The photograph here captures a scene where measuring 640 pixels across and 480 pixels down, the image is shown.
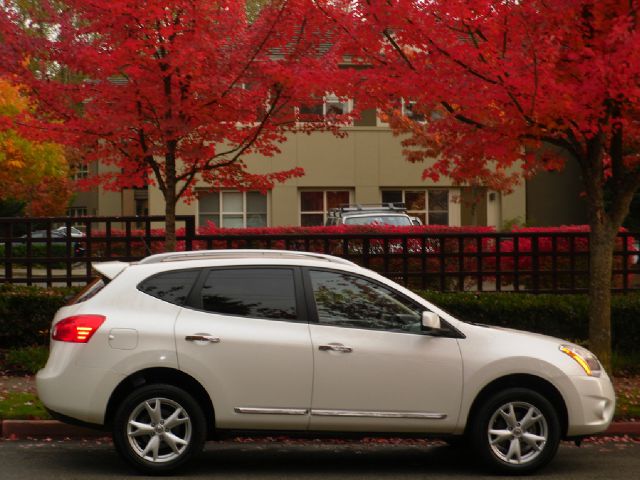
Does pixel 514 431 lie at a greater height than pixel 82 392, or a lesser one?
lesser

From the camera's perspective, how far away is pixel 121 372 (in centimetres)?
770

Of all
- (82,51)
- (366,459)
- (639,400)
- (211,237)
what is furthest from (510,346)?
(211,237)

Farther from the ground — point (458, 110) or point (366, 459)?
point (458, 110)

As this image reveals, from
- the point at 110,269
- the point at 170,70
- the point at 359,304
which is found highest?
the point at 170,70

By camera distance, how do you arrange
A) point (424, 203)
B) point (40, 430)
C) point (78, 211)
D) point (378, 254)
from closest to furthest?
point (40, 430) → point (378, 254) → point (424, 203) → point (78, 211)

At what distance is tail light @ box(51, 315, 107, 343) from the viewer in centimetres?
776

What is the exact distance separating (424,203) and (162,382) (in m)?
27.7

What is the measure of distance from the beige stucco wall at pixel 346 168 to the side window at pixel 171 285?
85.7 feet

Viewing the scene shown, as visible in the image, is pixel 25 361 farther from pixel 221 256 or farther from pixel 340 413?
pixel 340 413

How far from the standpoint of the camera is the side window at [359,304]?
807cm

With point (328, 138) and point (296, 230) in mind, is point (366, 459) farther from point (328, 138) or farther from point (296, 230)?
point (328, 138)

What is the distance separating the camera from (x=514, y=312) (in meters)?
13.9

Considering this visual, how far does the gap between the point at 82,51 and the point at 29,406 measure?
14.8 ft

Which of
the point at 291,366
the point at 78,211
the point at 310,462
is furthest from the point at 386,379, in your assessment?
the point at 78,211
